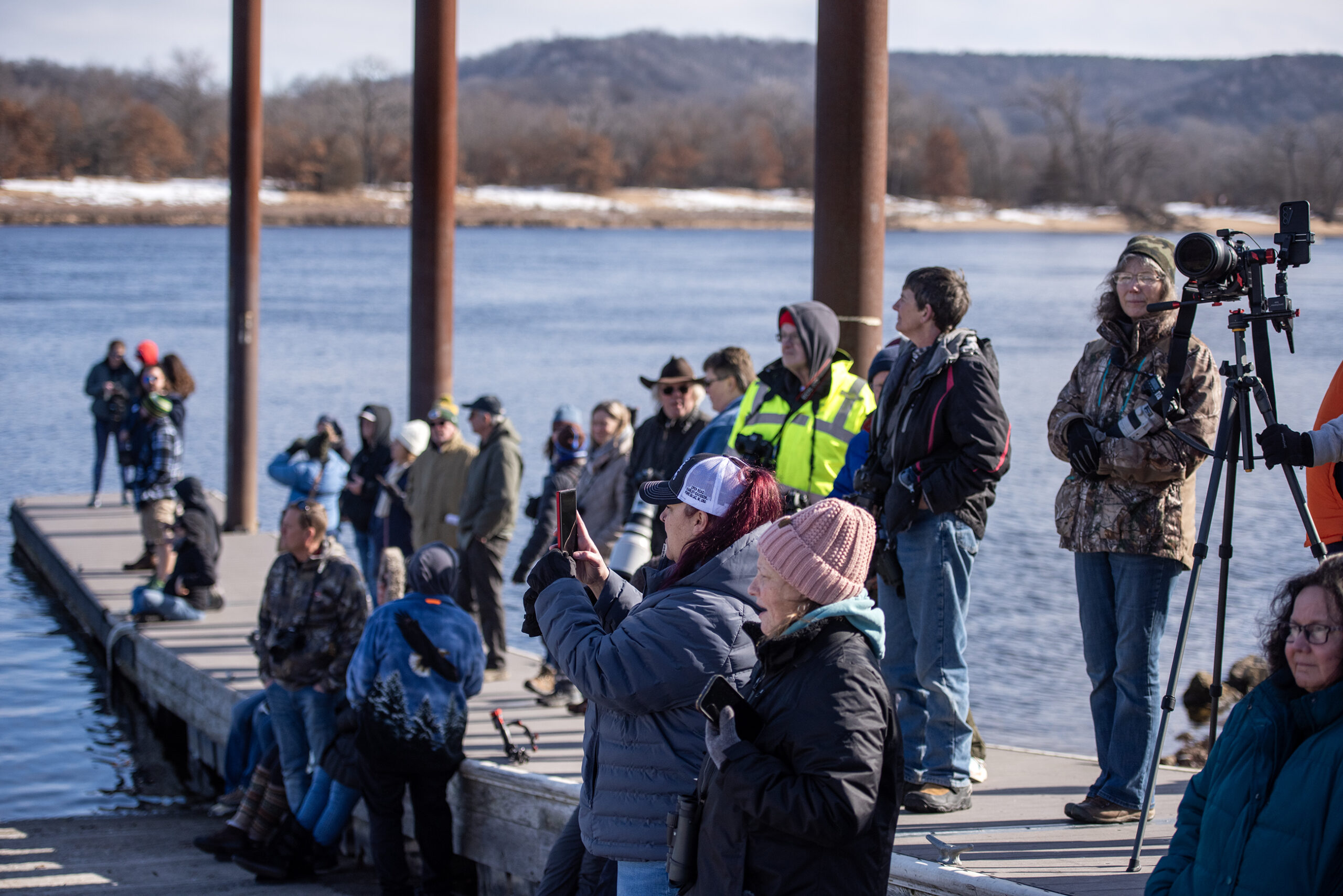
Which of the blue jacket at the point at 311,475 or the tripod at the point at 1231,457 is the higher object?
the tripod at the point at 1231,457

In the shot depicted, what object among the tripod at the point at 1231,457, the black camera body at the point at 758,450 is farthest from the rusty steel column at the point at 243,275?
the tripod at the point at 1231,457

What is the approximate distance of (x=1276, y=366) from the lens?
112ft

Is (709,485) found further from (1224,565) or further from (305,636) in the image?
(305,636)

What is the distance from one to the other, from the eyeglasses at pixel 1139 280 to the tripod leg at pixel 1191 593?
21.7 inches

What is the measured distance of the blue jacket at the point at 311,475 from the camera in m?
10.1

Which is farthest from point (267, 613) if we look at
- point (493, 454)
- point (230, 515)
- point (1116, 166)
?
point (1116, 166)

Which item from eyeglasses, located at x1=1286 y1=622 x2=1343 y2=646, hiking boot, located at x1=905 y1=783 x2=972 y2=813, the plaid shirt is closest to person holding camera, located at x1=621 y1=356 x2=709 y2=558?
hiking boot, located at x1=905 y1=783 x2=972 y2=813

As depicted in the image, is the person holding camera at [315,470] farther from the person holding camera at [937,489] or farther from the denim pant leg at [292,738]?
the person holding camera at [937,489]

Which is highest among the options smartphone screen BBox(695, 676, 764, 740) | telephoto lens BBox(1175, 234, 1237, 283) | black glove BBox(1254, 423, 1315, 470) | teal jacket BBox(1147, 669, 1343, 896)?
telephoto lens BBox(1175, 234, 1237, 283)

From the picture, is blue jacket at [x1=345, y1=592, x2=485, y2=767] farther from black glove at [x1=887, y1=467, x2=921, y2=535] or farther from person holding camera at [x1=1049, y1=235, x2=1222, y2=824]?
person holding camera at [x1=1049, y1=235, x2=1222, y2=824]

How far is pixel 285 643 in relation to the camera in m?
6.69

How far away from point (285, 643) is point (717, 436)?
2.39m

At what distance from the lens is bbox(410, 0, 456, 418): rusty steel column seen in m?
10.3

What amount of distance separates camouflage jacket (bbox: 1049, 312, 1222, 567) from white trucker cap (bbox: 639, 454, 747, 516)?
157 centimetres
